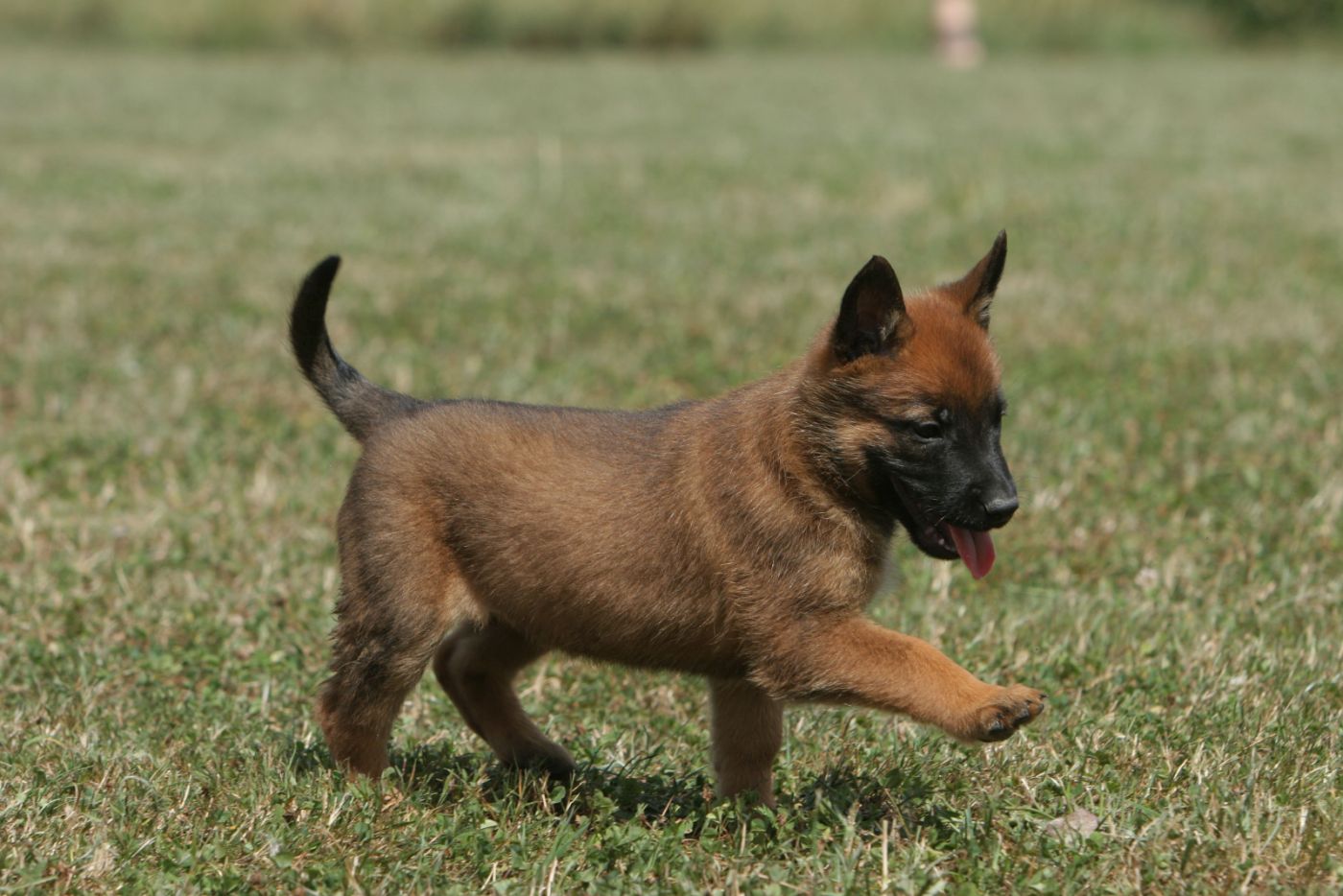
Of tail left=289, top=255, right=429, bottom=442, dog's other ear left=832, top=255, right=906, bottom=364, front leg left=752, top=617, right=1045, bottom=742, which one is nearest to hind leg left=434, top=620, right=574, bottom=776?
tail left=289, top=255, right=429, bottom=442

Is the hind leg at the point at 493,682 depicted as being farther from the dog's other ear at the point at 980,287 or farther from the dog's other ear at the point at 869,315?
the dog's other ear at the point at 980,287

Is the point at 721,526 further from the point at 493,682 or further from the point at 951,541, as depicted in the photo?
the point at 493,682

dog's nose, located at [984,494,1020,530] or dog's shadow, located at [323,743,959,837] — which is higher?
dog's nose, located at [984,494,1020,530]

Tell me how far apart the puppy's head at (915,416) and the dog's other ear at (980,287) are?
133 millimetres

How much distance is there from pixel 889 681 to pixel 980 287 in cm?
95

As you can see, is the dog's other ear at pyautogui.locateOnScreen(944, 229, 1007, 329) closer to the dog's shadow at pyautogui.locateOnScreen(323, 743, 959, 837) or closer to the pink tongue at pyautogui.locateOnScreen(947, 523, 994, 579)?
the pink tongue at pyautogui.locateOnScreen(947, 523, 994, 579)

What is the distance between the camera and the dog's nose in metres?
3.28

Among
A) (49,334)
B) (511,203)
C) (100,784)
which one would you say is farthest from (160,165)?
(100,784)

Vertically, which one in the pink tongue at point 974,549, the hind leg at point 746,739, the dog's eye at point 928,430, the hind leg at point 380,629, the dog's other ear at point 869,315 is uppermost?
the dog's other ear at point 869,315

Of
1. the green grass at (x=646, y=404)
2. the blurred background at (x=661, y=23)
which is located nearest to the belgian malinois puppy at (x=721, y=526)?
the green grass at (x=646, y=404)

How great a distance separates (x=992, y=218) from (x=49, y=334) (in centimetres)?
599

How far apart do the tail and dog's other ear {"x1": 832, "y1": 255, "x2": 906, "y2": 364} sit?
3.55ft

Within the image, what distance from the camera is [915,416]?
3.36 metres

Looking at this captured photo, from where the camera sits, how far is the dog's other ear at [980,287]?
3.65 m
